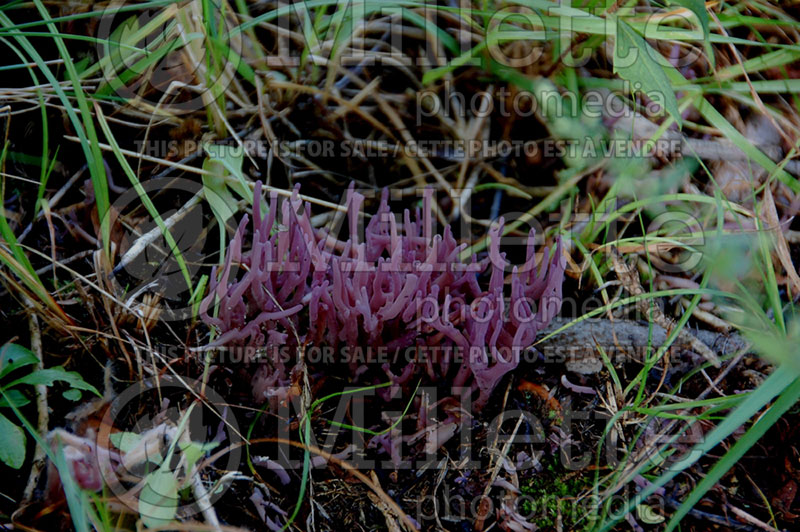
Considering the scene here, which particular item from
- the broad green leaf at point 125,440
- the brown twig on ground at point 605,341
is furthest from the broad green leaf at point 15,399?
the brown twig on ground at point 605,341

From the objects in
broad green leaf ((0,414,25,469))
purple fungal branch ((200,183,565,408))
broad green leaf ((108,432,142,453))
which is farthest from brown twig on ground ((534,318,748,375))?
broad green leaf ((0,414,25,469))

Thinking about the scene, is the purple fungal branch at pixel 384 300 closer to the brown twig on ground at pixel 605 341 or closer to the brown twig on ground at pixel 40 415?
the brown twig on ground at pixel 605 341

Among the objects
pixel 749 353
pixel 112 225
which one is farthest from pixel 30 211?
pixel 749 353

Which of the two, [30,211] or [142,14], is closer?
[30,211]

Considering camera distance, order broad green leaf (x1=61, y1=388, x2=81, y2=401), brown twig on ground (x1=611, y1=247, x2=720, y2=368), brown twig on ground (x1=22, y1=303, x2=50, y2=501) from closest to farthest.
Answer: brown twig on ground (x1=22, y1=303, x2=50, y2=501)
broad green leaf (x1=61, y1=388, x2=81, y2=401)
brown twig on ground (x1=611, y1=247, x2=720, y2=368)

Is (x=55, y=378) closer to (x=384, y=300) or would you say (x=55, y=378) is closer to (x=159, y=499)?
(x=159, y=499)

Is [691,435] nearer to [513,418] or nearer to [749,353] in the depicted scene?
[749,353]

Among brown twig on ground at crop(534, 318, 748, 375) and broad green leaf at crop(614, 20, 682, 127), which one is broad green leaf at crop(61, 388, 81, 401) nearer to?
brown twig on ground at crop(534, 318, 748, 375)
